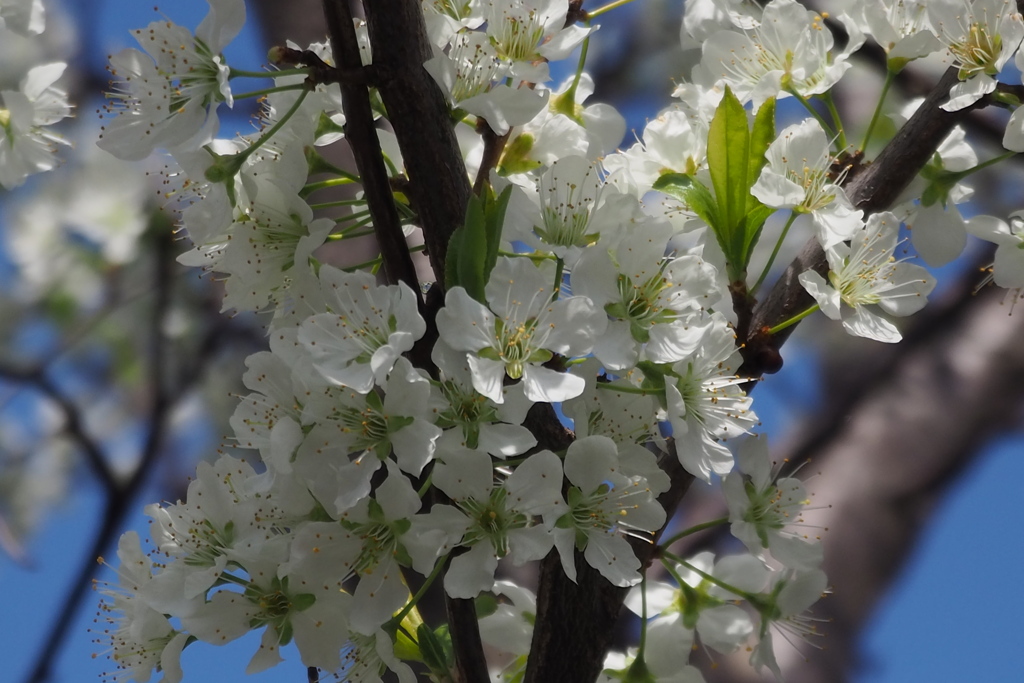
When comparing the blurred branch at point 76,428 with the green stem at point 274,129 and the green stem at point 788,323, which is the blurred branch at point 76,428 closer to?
the green stem at point 274,129

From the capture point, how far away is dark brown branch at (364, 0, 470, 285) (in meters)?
0.54

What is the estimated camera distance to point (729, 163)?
0.62m

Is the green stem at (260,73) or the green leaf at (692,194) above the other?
the green stem at (260,73)

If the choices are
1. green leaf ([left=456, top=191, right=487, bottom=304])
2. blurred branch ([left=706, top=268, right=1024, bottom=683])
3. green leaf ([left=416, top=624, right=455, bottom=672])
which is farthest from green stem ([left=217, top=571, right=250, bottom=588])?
blurred branch ([left=706, top=268, right=1024, bottom=683])

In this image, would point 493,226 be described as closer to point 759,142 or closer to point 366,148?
point 366,148

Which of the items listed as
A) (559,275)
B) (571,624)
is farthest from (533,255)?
(571,624)

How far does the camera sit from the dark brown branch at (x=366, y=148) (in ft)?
1.73

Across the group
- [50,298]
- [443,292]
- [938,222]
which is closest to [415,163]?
[443,292]

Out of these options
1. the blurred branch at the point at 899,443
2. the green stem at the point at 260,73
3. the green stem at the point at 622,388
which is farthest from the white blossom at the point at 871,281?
the blurred branch at the point at 899,443

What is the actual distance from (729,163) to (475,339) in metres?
0.23

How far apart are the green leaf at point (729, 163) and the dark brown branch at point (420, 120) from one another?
0.17 metres

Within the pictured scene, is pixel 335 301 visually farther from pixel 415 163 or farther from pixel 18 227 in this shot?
pixel 18 227

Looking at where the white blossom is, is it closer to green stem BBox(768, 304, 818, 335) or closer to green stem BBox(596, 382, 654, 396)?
green stem BBox(768, 304, 818, 335)

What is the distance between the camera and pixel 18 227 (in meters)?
2.26
